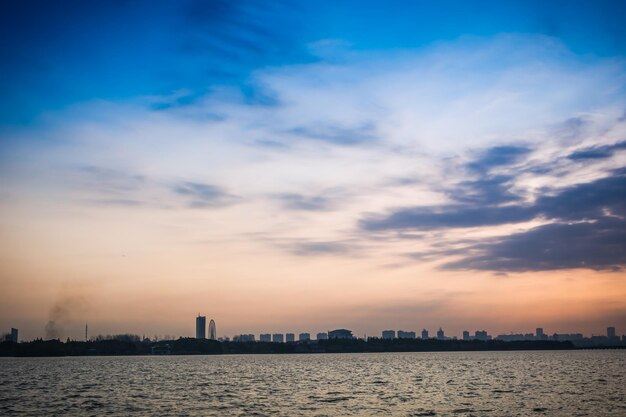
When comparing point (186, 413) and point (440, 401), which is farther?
point (440, 401)

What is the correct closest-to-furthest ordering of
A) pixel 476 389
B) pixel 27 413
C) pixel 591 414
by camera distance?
pixel 591 414, pixel 27 413, pixel 476 389

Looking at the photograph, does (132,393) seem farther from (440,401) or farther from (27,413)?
(440,401)

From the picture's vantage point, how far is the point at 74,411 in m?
72.1

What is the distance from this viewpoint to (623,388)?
9862cm

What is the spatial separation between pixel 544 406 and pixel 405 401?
17357mm

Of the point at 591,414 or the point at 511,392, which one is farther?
the point at 511,392

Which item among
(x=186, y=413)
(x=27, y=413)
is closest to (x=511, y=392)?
(x=186, y=413)

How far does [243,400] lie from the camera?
275 ft

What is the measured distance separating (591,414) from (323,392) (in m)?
42.1

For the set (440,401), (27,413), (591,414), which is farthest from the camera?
(440,401)

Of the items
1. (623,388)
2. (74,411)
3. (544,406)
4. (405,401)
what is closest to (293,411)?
(405,401)

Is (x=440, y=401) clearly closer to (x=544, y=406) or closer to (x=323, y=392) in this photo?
(x=544, y=406)

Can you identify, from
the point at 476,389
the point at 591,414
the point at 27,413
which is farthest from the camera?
the point at 476,389

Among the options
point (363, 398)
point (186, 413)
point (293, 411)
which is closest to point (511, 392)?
point (363, 398)
